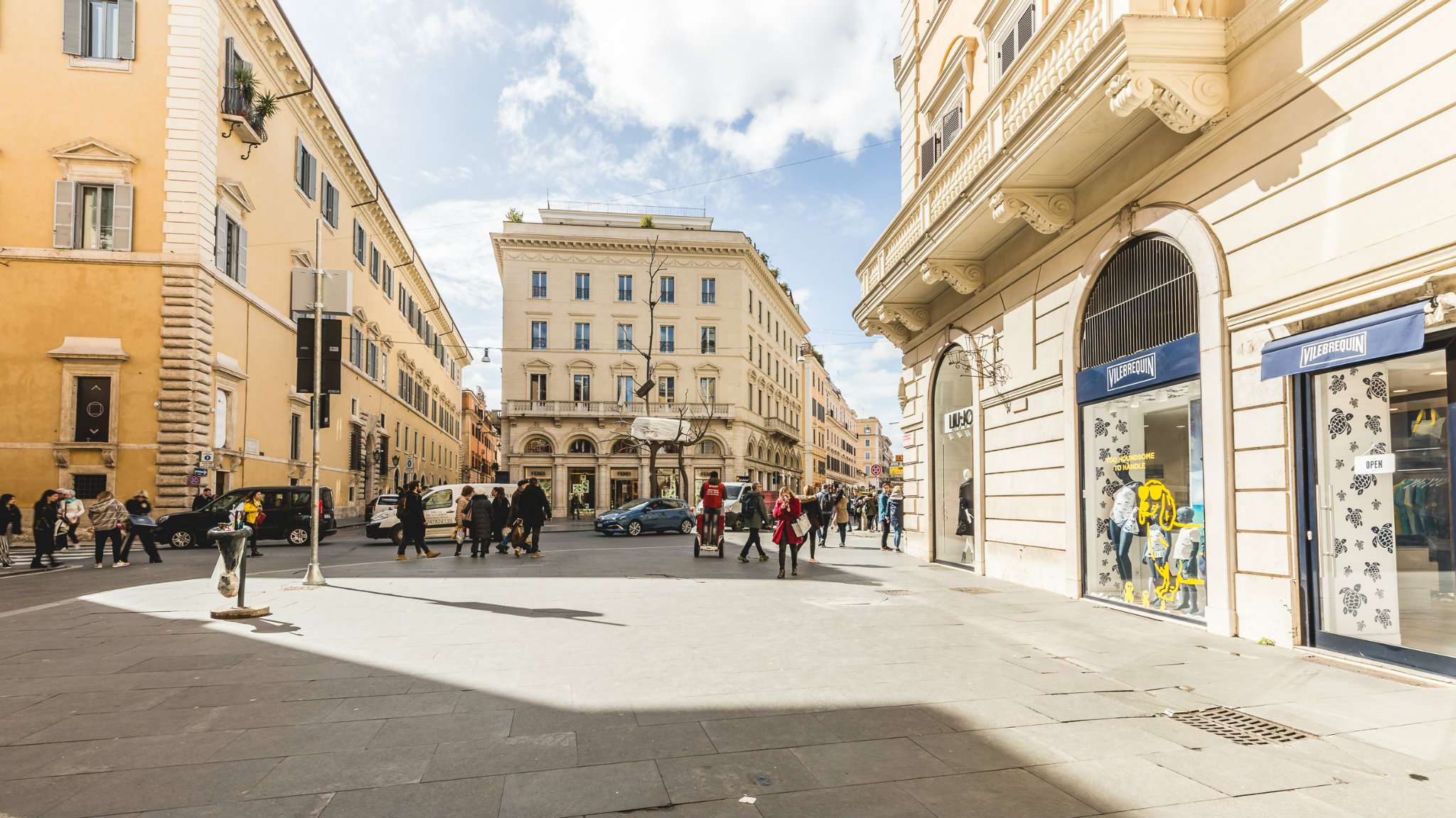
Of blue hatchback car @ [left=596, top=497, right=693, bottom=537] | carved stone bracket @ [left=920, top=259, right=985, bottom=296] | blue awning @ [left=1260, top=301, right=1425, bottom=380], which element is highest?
carved stone bracket @ [left=920, top=259, right=985, bottom=296]

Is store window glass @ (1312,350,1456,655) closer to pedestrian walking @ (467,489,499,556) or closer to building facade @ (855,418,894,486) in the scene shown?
pedestrian walking @ (467,489,499,556)

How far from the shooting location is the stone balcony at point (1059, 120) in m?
8.23

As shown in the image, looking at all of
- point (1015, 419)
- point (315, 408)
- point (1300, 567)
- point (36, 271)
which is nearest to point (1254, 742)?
point (1300, 567)

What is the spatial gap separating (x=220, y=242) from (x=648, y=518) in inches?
610

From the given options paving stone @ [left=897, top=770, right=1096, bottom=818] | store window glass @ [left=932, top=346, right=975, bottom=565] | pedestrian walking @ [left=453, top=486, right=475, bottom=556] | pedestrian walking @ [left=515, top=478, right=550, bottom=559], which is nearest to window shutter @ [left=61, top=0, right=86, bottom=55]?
pedestrian walking @ [left=453, top=486, right=475, bottom=556]

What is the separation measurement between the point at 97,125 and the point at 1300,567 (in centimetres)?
2853

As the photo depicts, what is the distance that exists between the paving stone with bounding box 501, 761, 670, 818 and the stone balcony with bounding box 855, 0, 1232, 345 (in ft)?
24.2

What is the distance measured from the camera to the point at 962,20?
49.1ft

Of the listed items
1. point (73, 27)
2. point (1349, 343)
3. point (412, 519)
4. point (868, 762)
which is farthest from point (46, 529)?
point (1349, 343)

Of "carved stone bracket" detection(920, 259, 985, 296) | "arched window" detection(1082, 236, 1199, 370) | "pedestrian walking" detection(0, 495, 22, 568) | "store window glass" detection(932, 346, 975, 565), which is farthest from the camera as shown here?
"pedestrian walking" detection(0, 495, 22, 568)

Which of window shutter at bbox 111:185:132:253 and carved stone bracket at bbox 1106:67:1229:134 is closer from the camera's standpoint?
carved stone bracket at bbox 1106:67:1229:134

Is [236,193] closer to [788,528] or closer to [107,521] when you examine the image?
[107,521]

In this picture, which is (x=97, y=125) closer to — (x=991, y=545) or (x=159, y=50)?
(x=159, y=50)

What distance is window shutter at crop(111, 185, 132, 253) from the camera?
23312 mm
